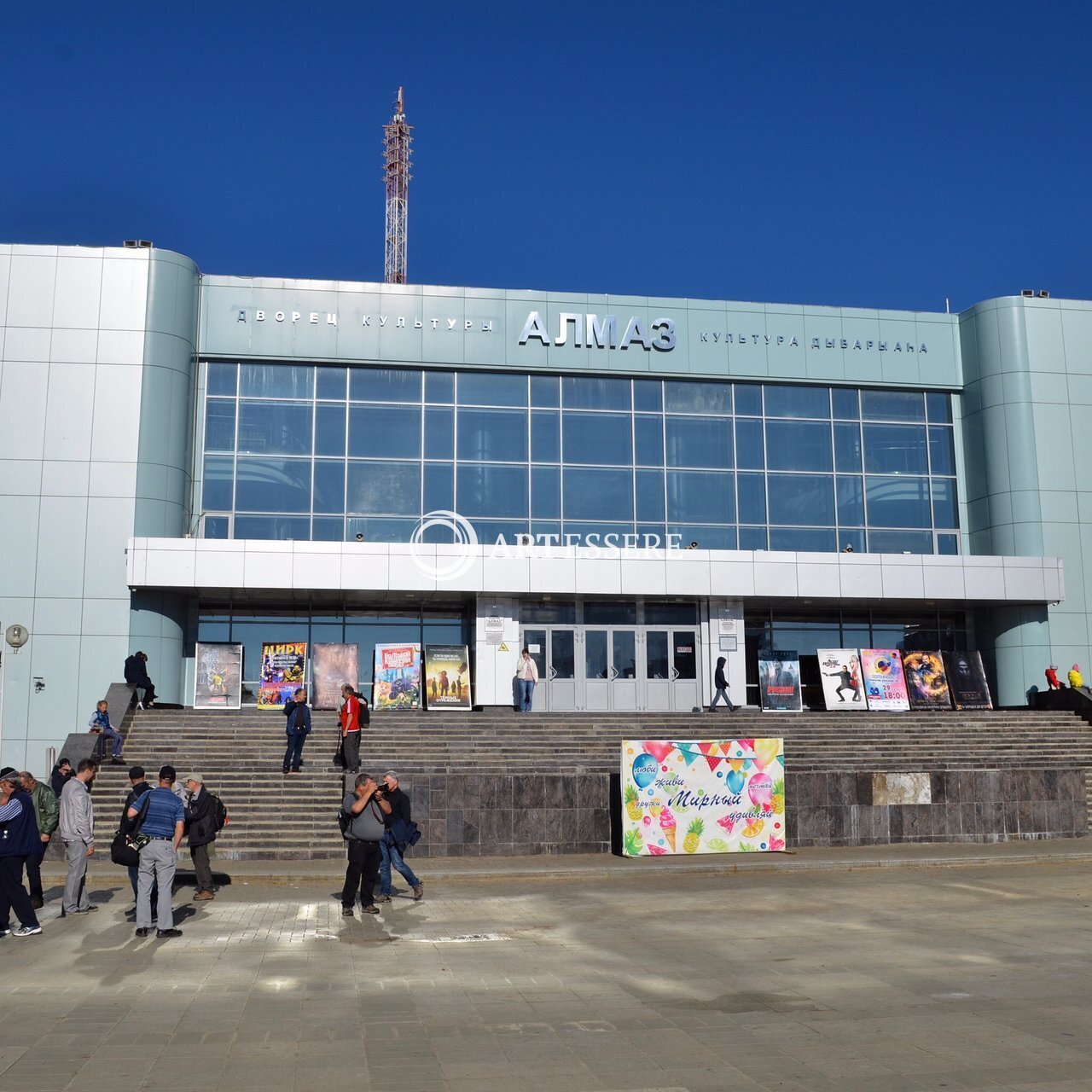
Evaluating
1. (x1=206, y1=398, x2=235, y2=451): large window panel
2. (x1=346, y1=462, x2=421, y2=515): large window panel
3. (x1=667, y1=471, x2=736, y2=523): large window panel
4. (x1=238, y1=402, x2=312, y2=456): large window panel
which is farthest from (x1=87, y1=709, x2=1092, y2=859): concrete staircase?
(x1=206, y1=398, x2=235, y2=451): large window panel

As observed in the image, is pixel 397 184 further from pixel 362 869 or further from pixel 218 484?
pixel 362 869

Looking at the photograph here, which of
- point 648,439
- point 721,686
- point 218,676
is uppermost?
point 648,439

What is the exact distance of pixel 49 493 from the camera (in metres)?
29.7

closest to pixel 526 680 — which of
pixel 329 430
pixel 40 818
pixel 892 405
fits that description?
pixel 329 430

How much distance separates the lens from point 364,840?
1351 centimetres

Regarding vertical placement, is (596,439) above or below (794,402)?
below

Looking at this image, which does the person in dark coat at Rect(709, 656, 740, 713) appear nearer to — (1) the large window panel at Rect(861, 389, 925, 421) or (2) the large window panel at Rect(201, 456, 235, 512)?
(1) the large window panel at Rect(861, 389, 925, 421)

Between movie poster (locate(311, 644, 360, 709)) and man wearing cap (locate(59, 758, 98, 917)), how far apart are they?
1643cm

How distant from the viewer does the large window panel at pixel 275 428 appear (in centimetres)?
3241

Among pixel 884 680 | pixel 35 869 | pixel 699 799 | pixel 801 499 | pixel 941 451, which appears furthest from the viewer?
pixel 941 451

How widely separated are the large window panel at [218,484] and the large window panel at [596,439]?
9102 millimetres

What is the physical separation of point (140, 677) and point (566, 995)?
2072cm

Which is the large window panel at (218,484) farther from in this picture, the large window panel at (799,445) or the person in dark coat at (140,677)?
the large window panel at (799,445)

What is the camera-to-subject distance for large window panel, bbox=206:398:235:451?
32219mm
